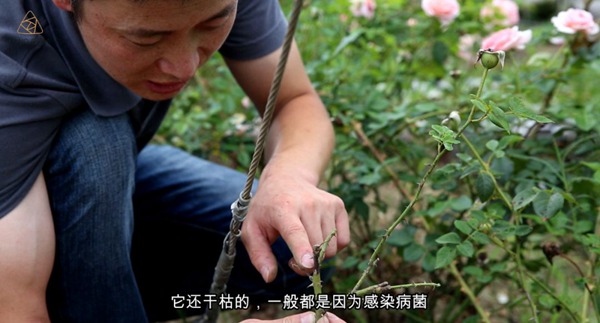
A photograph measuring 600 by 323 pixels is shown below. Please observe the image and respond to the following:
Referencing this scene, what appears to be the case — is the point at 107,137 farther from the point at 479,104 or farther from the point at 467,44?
the point at 467,44

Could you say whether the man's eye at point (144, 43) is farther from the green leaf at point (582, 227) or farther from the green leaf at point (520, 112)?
the green leaf at point (582, 227)

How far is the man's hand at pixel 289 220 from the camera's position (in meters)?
1.08

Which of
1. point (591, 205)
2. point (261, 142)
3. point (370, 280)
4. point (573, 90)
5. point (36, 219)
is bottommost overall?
point (573, 90)

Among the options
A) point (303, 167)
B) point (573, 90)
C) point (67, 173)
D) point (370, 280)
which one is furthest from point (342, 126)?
point (573, 90)

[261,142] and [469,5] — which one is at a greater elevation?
[261,142]

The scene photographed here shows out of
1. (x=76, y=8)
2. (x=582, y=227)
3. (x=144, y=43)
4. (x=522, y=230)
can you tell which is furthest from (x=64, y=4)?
(x=582, y=227)

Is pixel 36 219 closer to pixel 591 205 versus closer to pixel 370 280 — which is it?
pixel 370 280

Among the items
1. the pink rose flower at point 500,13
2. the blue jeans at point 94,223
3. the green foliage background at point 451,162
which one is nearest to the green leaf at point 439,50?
the green foliage background at point 451,162

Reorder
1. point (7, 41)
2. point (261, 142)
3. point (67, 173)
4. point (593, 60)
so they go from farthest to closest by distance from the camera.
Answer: point (593, 60)
point (67, 173)
point (7, 41)
point (261, 142)

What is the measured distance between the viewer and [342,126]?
5.50ft

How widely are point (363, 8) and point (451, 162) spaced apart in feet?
1.90

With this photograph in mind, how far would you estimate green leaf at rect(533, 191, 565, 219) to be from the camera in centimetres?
117

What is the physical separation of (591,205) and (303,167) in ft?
1.72

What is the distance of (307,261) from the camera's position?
1.00 m
